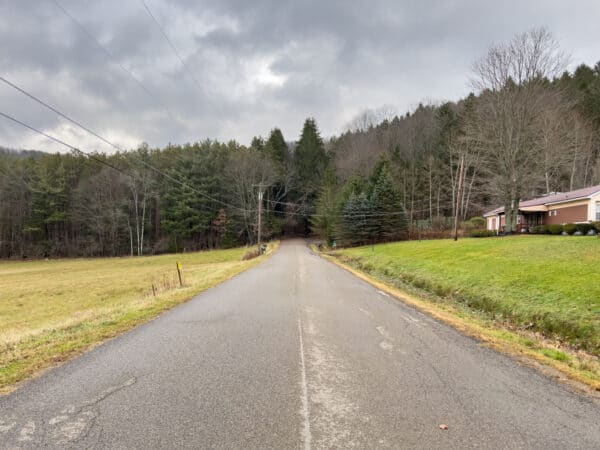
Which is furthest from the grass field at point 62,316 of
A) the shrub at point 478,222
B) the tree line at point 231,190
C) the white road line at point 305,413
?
the shrub at point 478,222

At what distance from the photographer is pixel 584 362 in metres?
5.56

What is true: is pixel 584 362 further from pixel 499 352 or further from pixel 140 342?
pixel 140 342

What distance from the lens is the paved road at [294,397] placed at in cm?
306

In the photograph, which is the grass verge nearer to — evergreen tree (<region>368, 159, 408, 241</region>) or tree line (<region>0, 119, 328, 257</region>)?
evergreen tree (<region>368, 159, 408, 241</region>)

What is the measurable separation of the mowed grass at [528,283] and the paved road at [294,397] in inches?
112

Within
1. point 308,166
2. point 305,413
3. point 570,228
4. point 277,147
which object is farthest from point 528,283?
point 277,147

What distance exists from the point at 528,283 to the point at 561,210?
2537 centimetres

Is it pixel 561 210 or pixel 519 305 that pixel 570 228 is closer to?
pixel 561 210

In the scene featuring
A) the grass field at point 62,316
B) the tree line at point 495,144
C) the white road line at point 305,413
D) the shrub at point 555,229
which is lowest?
the grass field at point 62,316

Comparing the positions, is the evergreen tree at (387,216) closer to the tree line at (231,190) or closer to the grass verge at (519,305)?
the tree line at (231,190)

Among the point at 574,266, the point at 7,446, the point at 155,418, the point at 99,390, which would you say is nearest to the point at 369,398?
the point at 155,418

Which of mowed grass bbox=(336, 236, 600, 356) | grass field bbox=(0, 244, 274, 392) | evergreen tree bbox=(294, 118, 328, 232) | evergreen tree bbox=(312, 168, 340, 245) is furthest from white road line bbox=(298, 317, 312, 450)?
evergreen tree bbox=(294, 118, 328, 232)

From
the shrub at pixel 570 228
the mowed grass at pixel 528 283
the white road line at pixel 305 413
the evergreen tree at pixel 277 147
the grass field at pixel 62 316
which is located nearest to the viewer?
the white road line at pixel 305 413

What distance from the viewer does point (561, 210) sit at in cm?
3027
